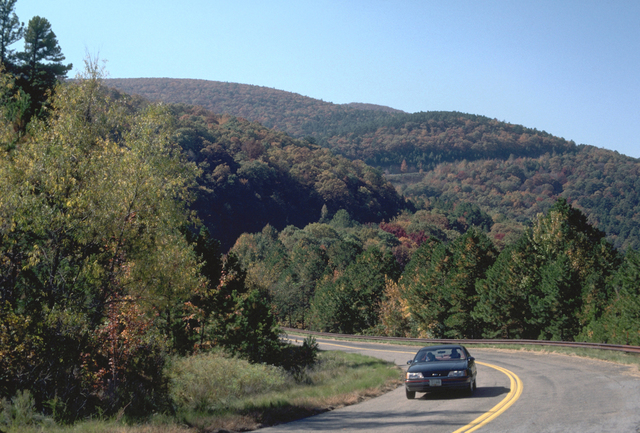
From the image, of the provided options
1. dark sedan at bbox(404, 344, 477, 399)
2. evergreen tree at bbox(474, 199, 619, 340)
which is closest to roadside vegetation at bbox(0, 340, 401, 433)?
dark sedan at bbox(404, 344, 477, 399)

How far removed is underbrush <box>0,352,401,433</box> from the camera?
10453 mm

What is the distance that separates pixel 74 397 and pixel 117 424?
10.1ft

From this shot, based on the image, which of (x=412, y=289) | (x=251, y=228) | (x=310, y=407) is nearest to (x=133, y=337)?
(x=310, y=407)

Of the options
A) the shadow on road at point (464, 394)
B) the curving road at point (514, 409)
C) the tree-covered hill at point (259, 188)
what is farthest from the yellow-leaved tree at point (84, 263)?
the tree-covered hill at point (259, 188)

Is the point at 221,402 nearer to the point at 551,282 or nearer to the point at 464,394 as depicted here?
the point at 464,394

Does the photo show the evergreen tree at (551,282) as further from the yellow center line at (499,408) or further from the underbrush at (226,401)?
the yellow center line at (499,408)

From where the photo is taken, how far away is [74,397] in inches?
509

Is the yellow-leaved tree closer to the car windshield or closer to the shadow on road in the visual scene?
the car windshield

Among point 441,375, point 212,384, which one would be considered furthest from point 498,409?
point 212,384

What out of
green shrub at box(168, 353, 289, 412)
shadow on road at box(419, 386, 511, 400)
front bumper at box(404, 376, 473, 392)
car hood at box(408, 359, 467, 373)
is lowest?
green shrub at box(168, 353, 289, 412)

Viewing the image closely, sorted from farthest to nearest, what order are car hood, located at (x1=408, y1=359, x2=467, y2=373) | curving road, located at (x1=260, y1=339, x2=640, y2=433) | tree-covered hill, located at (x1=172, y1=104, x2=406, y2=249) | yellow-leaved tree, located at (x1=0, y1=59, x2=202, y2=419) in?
tree-covered hill, located at (x1=172, y1=104, x2=406, y2=249), car hood, located at (x1=408, y1=359, x2=467, y2=373), yellow-leaved tree, located at (x1=0, y1=59, x2=202, y2=419), curving road, located at (x1=260, y1=339, x2=640, y2=433)

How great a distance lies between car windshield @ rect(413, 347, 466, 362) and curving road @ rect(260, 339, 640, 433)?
1.03 meters

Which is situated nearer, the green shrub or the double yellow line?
the double yellow line

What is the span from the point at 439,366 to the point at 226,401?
5.94m
